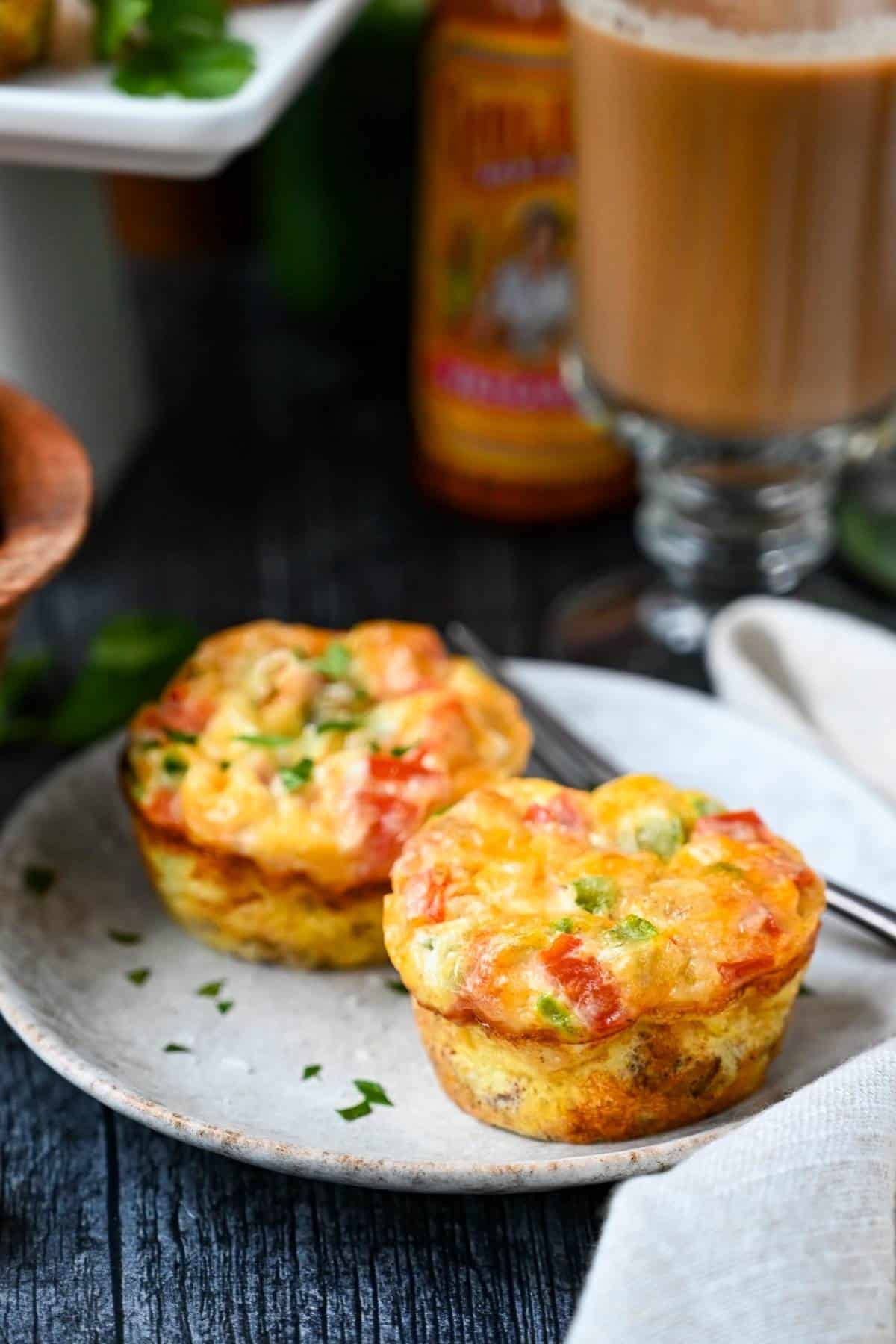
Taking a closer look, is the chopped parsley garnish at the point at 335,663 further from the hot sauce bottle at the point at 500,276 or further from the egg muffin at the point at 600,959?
the hot sauce bottle at the point at 500,276

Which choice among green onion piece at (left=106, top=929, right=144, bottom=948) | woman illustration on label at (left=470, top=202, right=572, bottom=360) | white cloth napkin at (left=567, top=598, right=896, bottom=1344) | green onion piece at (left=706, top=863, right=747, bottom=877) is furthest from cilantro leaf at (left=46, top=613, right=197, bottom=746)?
white cloth napkin at (left=567, top=598, right=896, bottom=1344)

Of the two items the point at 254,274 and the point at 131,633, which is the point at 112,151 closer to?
the point at 131,633

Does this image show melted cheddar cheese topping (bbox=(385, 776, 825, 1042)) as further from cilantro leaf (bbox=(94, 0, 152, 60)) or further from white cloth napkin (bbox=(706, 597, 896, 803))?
cilantro leaf (bbox=(94, 0, 152, 60))

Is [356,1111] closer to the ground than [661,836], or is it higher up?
closer to the ground

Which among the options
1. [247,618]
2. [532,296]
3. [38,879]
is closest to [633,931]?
[38,879]

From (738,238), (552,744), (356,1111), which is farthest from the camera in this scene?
(738,238)

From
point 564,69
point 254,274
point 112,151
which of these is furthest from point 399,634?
point 254,274

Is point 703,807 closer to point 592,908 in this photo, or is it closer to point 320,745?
point 592,908

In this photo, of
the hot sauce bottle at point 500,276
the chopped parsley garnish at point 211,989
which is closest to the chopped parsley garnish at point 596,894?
the chopped parsley garnish at point 211,989
